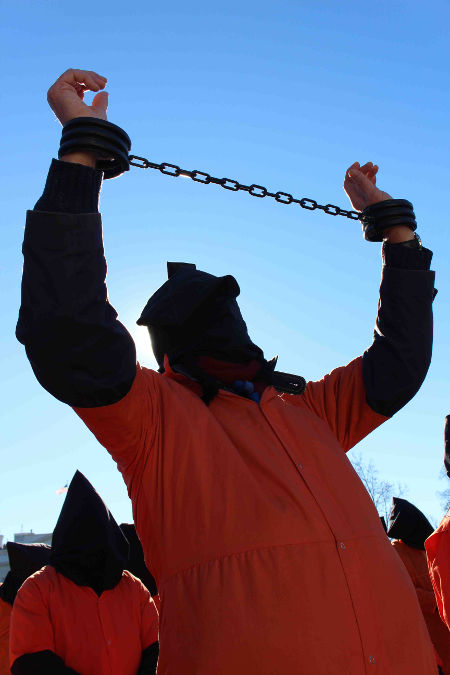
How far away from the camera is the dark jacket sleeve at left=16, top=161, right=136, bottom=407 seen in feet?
6.17

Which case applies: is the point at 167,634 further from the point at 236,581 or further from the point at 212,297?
the point at 212,297

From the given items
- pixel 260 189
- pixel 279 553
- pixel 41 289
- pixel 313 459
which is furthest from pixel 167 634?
pixel 260 189

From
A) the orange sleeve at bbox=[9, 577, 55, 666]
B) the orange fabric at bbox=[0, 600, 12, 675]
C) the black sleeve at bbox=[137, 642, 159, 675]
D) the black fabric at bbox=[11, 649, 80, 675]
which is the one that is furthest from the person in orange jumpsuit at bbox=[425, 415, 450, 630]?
the orange fabric at bbox=[0, 600, 12, 675]

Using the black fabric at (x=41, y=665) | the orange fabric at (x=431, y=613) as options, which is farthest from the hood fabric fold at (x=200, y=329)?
the orange fabric at (x=431, y=613)

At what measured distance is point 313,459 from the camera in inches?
89.0

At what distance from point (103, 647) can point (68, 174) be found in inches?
140

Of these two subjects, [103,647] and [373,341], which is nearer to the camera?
[373,341]

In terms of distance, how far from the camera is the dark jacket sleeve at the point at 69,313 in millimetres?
1882

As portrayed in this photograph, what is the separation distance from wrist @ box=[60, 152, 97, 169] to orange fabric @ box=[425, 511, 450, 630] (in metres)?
2.93

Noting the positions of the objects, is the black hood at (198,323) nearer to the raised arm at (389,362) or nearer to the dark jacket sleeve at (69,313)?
the raised arm at (389,362)

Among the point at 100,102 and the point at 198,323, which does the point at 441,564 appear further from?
the point at 100,102

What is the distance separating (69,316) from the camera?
188cm

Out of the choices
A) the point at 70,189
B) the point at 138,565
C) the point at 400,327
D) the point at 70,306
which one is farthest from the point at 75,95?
the point at 138,565

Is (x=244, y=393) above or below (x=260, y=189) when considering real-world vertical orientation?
below
